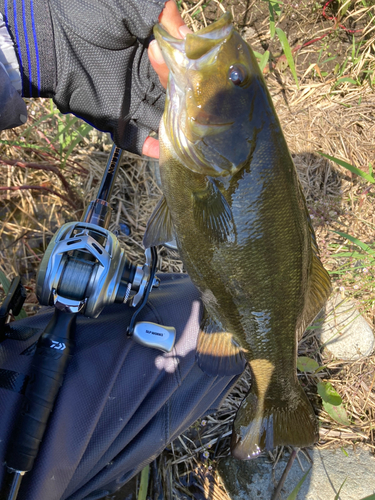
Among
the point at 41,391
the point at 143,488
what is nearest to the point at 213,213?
the point at 41,391

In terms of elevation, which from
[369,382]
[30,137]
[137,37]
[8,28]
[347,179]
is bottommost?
[369,382]

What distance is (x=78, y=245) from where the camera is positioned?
1.45m

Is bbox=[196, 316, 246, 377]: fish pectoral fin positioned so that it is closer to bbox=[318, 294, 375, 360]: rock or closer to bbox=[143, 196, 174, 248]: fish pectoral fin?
bbox=[143, 196, 174, 248]: fish pectoral fin

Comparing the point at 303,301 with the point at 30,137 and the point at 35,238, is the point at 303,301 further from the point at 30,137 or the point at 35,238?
the point at 30,137

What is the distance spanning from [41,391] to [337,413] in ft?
7.11

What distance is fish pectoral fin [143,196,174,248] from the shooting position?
1.65 metres

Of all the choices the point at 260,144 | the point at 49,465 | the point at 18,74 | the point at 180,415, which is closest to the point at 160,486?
the point at 180,415

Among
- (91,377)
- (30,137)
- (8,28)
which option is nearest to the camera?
(91,377)

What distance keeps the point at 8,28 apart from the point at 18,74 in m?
0.20

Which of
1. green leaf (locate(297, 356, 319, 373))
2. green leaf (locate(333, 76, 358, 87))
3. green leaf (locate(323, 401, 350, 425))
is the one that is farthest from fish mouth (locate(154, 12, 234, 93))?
green leaf (locate(323, 401, 350, 425))

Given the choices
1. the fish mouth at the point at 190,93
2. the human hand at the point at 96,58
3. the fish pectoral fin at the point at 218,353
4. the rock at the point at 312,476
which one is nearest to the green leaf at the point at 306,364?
the rock at the point at 312,476

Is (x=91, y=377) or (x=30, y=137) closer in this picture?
(x=91, y=377)

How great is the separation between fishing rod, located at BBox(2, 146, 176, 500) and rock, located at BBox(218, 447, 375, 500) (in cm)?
131

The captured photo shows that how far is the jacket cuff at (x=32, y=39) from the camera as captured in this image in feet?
5.44
